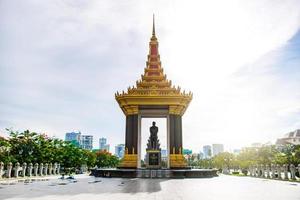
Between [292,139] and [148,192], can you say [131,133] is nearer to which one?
[148,192]

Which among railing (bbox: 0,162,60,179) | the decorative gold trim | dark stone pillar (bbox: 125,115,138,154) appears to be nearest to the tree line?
railing (bbox: 0,162,60,179)

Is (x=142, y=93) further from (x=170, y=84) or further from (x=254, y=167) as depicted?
(x=254, y=167)

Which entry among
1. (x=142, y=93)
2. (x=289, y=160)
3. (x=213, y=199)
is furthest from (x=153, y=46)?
(x=213, y=199)

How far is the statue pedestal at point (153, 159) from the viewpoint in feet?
102

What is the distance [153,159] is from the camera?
31.8 m

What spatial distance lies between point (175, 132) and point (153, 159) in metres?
4.23

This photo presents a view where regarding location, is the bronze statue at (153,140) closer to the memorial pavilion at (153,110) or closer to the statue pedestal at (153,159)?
the statue pedestal at (153,159)

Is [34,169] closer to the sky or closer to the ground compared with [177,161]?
closer to the ground

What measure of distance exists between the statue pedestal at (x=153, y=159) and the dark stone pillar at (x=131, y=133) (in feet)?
8.61

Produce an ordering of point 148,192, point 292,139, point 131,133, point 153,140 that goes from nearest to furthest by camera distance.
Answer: point 148,192 < point 131,133 < point 153,140 < point 292,139

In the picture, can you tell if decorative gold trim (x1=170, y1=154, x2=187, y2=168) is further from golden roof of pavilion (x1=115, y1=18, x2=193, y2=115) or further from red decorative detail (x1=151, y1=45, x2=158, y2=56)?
red decorative detail (x1=151, y1=45, x2=158, y2=56)

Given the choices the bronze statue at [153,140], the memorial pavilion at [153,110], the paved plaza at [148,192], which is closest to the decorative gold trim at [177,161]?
the memorial pavilion at [153,110]

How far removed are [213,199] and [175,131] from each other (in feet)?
64.8

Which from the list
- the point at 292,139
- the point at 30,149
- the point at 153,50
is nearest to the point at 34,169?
the point at 30,149
